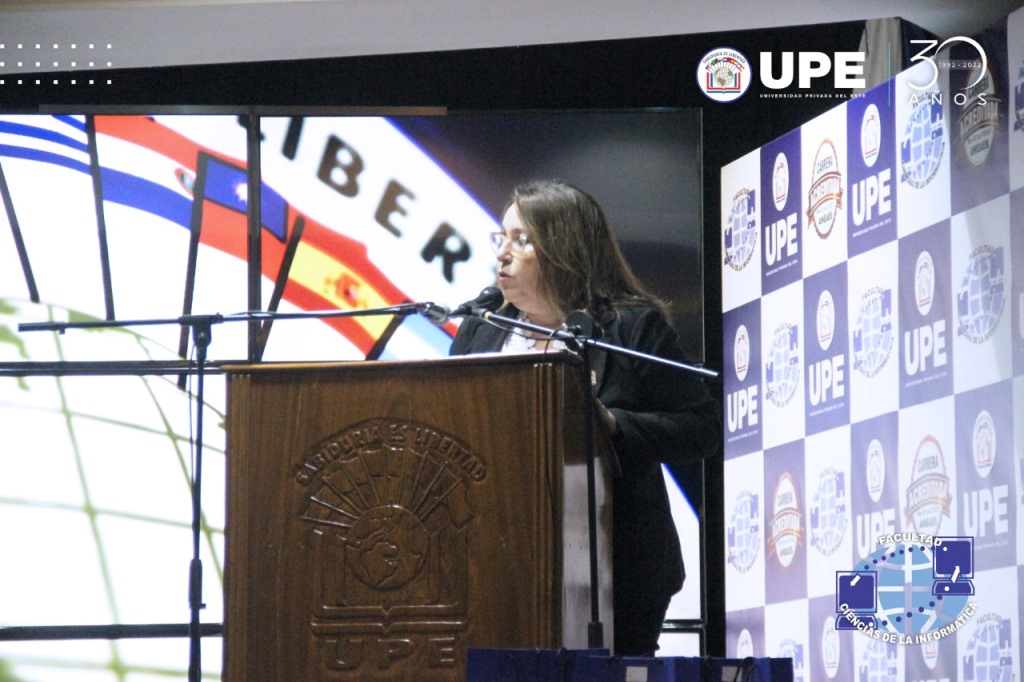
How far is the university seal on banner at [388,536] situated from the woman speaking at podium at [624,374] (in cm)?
50

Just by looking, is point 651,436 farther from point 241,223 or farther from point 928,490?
point 241,223

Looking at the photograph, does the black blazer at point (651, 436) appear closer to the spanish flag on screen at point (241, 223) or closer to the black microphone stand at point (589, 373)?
the black microphone stand at point (589, 373)

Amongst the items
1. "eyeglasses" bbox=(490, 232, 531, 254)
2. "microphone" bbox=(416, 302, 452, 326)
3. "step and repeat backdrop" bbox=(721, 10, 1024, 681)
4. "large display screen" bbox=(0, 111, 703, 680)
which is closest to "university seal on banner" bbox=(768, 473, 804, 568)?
"step and repeat backdrop" bbox=(721, 10, 1024, 681)

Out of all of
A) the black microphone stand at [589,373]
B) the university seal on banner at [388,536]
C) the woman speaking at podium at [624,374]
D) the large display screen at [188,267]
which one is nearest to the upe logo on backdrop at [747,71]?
the large display screen at [188,267]

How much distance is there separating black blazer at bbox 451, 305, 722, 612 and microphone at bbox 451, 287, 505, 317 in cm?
25

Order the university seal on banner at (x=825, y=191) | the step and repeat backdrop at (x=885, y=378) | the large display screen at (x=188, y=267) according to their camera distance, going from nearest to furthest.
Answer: the step and repeat backdrop at (x=885, y=378), the university seal on banner at (x=825, y=191), the large display screen at (x=188, y=267)

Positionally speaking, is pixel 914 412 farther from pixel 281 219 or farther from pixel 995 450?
pixel 281 219

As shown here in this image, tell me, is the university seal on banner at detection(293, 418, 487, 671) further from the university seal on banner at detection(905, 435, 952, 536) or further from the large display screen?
the large display screen

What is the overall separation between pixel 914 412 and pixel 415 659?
6.83 feet

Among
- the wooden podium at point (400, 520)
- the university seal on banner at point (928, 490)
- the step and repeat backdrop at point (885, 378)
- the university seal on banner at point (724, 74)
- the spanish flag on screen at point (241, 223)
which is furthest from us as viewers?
the university seal on banner at point (724, 74)

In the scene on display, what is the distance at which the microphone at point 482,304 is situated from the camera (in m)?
2.17

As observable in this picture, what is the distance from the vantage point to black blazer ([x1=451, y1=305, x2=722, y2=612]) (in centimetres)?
248

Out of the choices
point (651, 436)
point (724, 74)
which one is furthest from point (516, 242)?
point (724, 74)

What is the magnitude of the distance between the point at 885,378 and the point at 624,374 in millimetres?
1368
